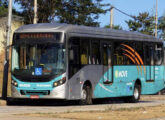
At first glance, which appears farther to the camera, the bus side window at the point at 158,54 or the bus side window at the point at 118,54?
the bus side window at the point at 158,54

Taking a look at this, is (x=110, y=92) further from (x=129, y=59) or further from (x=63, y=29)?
(x=63, y=29)

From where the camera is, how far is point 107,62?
27.0m

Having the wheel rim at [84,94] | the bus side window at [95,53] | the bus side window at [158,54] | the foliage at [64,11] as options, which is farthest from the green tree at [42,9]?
the wheel rim at [84,94]

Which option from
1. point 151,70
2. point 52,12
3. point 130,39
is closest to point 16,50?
point 130,39

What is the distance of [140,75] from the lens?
1184 inches

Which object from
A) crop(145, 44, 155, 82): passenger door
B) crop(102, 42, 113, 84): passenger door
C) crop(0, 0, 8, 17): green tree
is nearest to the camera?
crop(102, 42, 113, 84): passenger door

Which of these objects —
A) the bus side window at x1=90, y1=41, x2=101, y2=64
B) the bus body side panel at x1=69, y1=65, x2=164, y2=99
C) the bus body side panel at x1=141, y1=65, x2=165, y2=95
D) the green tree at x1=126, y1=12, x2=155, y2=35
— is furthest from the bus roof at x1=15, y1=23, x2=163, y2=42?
the green tree at x1=126, y1=12, x2=155, y2=35

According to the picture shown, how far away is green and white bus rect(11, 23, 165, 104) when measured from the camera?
2381cm

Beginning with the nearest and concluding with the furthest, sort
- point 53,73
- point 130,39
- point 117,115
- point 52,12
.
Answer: point 117,115
point 53,73
point 130,39
point 52,12

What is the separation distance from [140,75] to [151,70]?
1228 mm

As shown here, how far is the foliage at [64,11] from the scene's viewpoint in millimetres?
50844

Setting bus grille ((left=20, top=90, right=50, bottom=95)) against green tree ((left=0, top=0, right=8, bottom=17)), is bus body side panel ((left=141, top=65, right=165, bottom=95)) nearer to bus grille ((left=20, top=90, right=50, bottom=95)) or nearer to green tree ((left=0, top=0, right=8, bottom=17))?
bus grille ((left=20, top=90, right=50, bottom=95))

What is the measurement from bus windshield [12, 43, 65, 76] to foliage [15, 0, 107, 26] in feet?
84.9

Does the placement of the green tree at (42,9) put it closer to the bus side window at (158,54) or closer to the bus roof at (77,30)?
the bus side window at (158,54)
